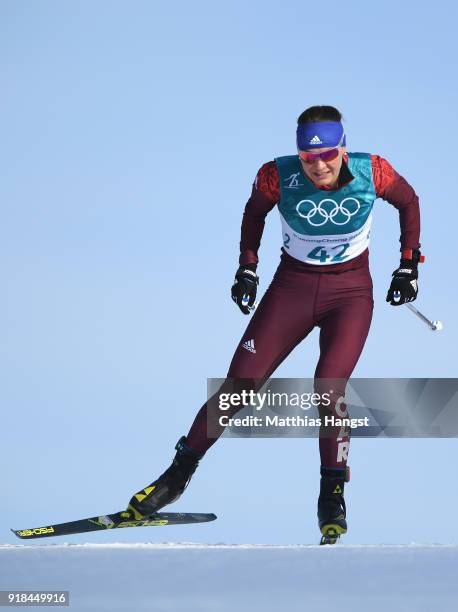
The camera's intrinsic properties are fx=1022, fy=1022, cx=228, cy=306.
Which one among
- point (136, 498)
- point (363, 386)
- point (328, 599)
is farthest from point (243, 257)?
point (328, 599)

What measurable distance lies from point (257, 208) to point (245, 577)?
2.76 m

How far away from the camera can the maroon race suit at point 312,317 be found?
6594 mm

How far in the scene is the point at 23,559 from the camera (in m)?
5.87

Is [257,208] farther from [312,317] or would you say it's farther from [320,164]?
[312,317]

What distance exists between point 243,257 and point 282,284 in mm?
372

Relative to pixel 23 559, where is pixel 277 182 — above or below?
above

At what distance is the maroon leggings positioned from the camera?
6.60m

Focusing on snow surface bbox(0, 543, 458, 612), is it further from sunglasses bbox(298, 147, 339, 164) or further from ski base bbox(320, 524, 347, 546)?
sunglasses bbox(298, 147, 339, 164)

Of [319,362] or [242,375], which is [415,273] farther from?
[242,375]

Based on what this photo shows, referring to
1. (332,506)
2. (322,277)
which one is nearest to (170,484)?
(332,506)

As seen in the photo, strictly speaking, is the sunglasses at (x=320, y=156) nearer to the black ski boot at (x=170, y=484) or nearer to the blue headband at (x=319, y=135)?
the blue headband at (x=319, y=135)

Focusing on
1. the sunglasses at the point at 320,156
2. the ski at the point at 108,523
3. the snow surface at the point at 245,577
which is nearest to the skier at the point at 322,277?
the sunglasses at the point at 320,156

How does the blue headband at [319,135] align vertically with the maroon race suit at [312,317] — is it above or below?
above

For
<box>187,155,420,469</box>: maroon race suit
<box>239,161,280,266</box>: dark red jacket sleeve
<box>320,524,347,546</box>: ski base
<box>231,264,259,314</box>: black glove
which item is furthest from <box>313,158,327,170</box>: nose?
<box>320,524,347,546</box>: ski base
